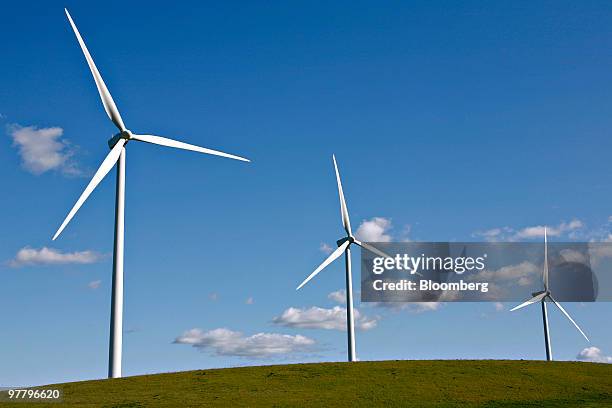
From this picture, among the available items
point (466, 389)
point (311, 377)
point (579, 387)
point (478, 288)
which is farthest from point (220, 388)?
point (478, 288)

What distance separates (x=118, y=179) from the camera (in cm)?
6353

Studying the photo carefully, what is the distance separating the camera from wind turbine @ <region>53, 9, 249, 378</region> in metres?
59.0

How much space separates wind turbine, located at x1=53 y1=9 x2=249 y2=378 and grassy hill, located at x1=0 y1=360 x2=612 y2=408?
13.6 ft

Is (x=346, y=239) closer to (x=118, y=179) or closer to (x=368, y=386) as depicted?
(x=368, y=386)

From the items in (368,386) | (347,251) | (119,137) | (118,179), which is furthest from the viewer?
(347,251)

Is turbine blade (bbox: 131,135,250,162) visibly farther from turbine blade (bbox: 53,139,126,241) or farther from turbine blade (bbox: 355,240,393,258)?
turbine blade (bbox: 355,240,393,258)

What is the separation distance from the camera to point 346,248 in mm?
88062

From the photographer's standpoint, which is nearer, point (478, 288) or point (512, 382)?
point (512, 382)

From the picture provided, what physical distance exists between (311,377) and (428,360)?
14703 mm

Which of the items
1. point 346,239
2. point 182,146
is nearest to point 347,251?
point 346,239

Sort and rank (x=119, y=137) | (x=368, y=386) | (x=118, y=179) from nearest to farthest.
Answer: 1. (x=368, y=386)
2. (x=118, y=179)
3. (x=119, y=137)

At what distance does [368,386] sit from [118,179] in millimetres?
26526

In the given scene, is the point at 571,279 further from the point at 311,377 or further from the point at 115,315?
the point at 115,315

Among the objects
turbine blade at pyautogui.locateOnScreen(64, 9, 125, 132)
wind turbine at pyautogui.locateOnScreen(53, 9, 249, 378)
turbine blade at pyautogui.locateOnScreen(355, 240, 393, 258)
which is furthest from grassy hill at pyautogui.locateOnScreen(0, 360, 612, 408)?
turbine blade at pyautogui.locateOnScreen(64, 9, 125, 132)
